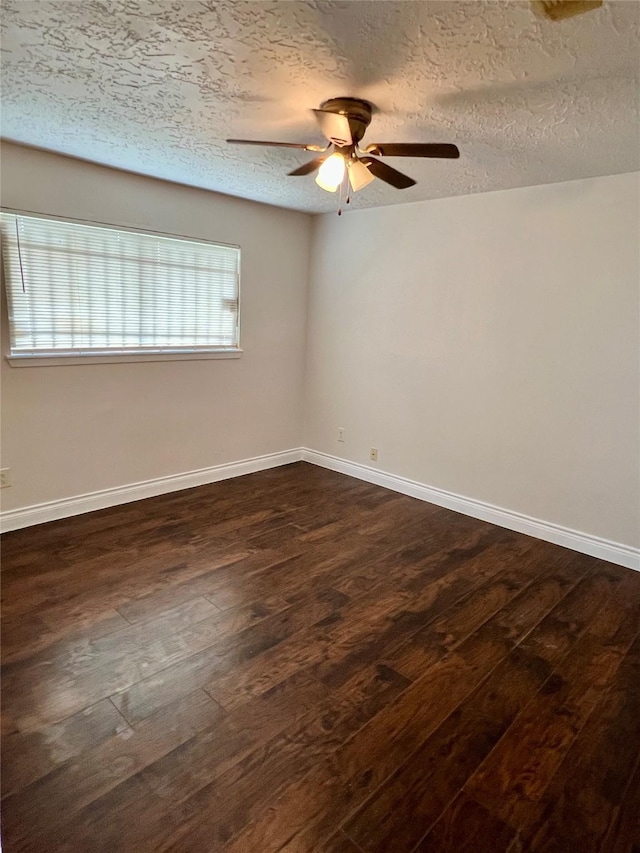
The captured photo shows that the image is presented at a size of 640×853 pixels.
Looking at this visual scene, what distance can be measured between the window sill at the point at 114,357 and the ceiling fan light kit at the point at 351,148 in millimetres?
1854

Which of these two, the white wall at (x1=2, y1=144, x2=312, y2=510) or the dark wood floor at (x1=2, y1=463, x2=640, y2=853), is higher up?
the white wall at (x1=2, y1=144, x2=312, y2=510)

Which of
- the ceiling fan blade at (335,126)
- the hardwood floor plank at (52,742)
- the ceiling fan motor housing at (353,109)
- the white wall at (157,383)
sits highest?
the ceiling fan motor housing at (353,109)

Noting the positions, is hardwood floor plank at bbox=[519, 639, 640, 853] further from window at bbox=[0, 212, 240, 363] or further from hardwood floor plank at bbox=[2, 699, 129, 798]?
window at bbox=[0, 212, 240, 363]

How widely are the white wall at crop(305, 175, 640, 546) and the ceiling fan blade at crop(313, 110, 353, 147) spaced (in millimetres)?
1653

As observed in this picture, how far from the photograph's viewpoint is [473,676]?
203cm

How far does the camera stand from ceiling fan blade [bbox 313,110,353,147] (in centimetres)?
187

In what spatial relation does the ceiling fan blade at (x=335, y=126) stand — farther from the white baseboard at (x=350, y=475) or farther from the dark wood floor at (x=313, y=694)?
the white baseboard at (x=350, y=475)

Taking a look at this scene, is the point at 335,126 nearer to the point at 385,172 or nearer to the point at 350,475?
the point at 385,172

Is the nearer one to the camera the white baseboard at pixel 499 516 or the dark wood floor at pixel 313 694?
the dark wood floor at pixel 313 694

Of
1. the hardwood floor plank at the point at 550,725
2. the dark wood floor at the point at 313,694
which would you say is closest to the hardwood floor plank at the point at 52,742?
the dark wood floor at the point at 313,694

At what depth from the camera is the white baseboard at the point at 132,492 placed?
3.15 m

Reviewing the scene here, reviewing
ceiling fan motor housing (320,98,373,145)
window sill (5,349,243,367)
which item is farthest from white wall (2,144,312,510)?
ceiling fan motor housing (320,98,373,145)

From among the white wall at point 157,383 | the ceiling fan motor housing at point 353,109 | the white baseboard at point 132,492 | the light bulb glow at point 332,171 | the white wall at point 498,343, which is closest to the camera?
the ceiling fan motor housing at point 353,109

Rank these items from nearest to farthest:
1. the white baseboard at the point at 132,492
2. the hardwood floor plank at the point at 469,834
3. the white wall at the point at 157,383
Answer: the hardwood floor plank at the point at 469,834, the white wall at the point at 157,383, the white baseboard at the point at 132,492
